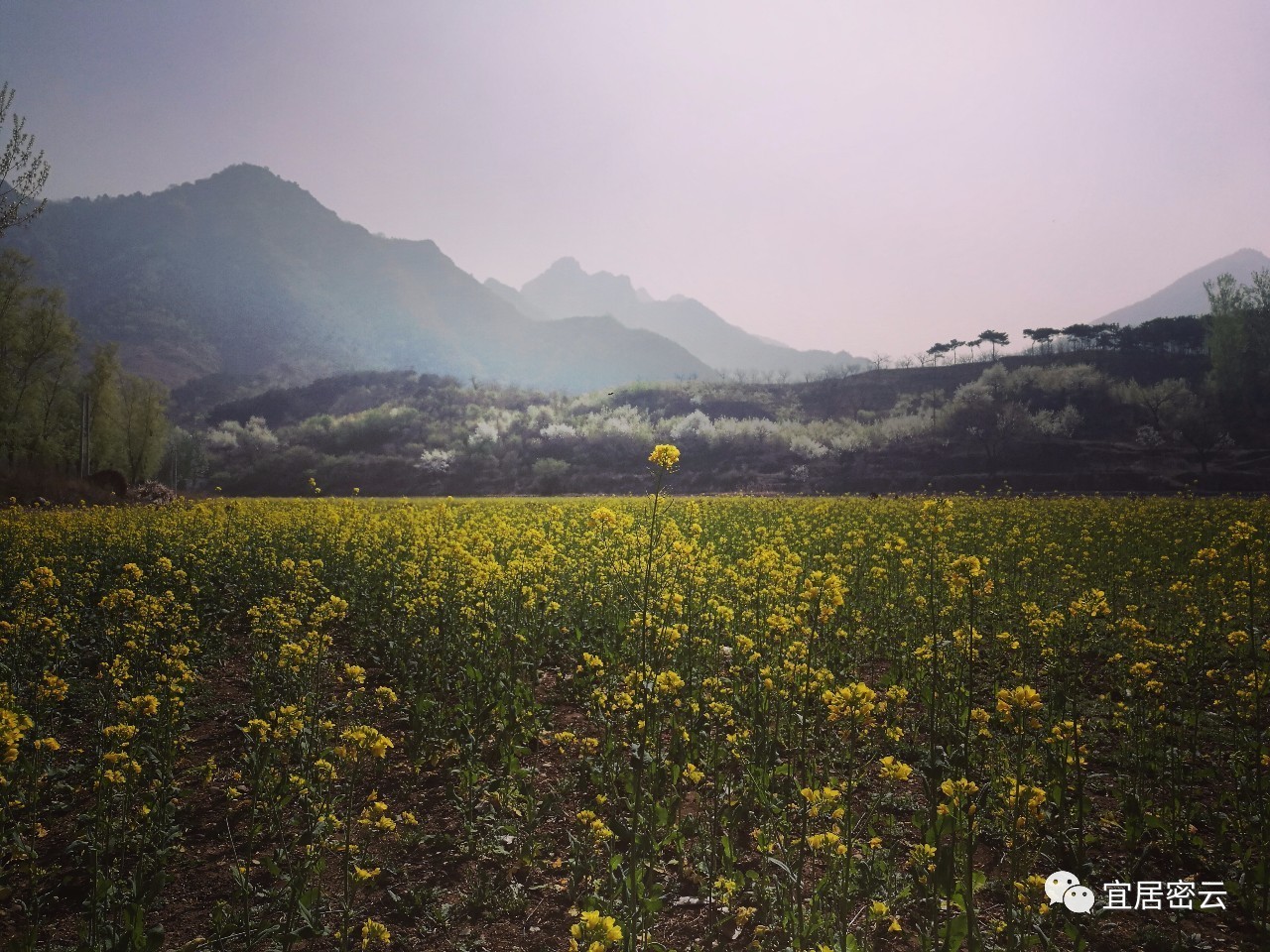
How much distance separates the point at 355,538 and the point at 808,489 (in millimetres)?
40362

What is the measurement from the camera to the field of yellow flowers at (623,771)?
3.83 meters

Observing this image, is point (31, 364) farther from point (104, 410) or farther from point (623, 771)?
point (623, 771)

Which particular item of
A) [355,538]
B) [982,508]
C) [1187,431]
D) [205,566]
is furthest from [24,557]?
[1187,431]

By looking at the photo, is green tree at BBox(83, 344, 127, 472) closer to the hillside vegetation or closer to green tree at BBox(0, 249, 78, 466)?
green tree at BBox(0, 249, 78, 466)

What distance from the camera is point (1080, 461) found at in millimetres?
50625

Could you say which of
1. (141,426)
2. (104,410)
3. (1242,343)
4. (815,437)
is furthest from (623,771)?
(1242,343)

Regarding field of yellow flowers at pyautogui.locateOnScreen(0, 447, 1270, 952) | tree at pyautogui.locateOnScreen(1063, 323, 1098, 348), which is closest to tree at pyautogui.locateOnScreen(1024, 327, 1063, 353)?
tree at pyautogui.locateOnScreen(1063, 323, 1098, 348)

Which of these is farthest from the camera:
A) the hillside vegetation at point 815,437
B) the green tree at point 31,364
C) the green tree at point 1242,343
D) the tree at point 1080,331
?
the tree at point 1080,331

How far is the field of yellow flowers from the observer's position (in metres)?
3.83

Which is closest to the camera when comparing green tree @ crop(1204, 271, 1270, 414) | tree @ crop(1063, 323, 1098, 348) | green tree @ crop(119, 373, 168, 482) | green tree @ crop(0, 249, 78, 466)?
green tree @ crop(0, 249, 78, 466)

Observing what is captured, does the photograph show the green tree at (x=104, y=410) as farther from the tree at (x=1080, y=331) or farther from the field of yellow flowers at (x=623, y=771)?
the tree at (x=1080, y=331)

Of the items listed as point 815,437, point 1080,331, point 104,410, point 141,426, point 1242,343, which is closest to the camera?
point 104,410

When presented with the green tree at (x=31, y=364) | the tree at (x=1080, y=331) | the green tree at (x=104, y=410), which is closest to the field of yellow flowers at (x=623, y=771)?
the green tree at (x=31, y=364)

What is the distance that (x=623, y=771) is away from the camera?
5453 mm
